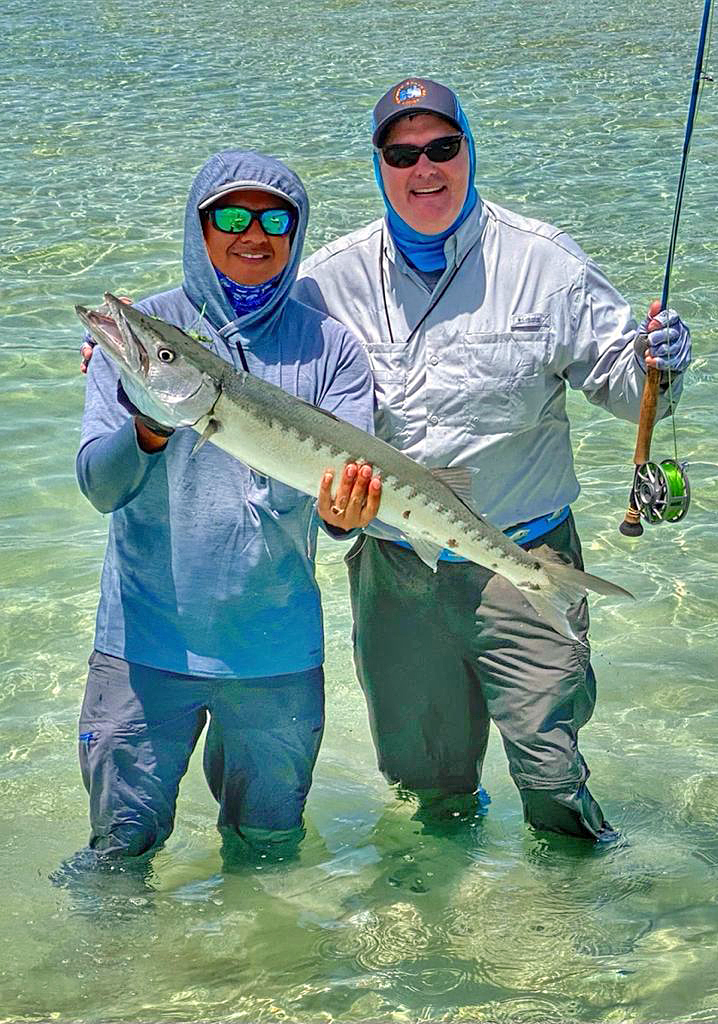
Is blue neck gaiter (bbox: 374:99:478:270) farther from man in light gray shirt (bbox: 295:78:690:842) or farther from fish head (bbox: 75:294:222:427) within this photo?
fish head (bbox: 75:294:222:427)

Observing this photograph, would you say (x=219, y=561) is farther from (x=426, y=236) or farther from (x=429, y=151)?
(x=429, y=151)

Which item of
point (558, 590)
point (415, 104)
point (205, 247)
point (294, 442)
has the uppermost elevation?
point (415, 104)

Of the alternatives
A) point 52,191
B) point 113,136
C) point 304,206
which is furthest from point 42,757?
point 113,136

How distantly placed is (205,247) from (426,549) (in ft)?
3.44

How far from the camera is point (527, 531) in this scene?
4480 mm

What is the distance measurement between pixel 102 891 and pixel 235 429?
1.58 metres

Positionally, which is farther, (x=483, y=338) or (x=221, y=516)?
(x=483, y=338)

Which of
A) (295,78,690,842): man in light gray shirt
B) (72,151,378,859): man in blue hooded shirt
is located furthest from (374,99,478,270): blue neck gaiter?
(72,151,378,859): man in blue hooded shirt

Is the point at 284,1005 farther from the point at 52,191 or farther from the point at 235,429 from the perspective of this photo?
the point at 52,191

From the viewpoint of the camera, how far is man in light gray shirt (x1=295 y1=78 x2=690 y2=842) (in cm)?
425

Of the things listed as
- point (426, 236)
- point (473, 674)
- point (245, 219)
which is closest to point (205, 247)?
point (245, 219)

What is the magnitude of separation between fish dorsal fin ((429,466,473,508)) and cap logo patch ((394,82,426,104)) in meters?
1.09

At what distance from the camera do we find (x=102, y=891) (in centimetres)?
433

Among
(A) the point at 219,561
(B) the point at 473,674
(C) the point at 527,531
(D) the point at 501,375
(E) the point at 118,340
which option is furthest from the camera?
(B) the point at 473,674
